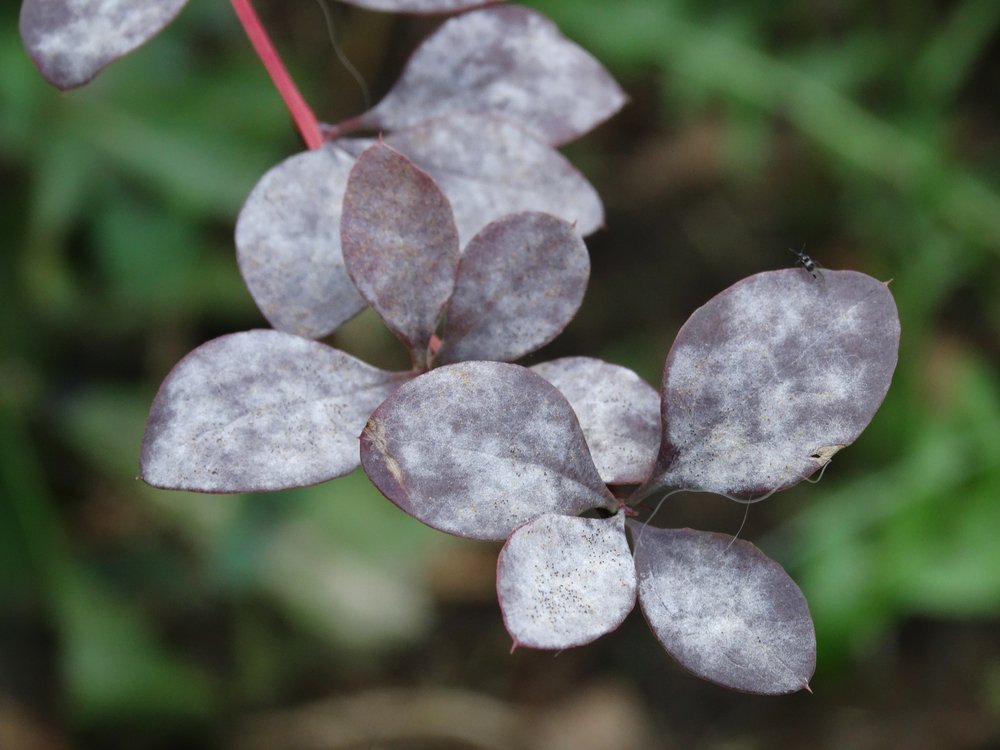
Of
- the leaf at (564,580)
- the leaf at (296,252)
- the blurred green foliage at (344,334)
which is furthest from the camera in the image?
the blurred green foliage at (344,334)

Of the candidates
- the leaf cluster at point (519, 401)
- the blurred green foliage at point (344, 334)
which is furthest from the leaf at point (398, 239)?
the blurred green foliage at point (344, 334)

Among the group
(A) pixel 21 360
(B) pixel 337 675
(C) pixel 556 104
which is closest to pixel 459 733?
(B) pixel 337 675

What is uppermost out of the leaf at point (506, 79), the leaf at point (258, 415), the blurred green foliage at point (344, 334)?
the leaf at point (506, 79)

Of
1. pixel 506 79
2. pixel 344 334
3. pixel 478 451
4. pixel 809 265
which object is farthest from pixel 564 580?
pixel 344 334

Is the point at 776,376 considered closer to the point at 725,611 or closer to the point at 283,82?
the point at 725,611

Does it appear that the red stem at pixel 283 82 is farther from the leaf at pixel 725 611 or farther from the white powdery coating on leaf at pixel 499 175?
the leaf at pixel 725 611

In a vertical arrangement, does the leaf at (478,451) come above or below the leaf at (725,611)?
above

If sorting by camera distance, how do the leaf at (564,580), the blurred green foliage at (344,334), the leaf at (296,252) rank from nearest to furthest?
the leaf at (564,580) < the leaf at (296,252) < the blurred green foliage at (344,334)

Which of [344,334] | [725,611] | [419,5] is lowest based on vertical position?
[344,334]
